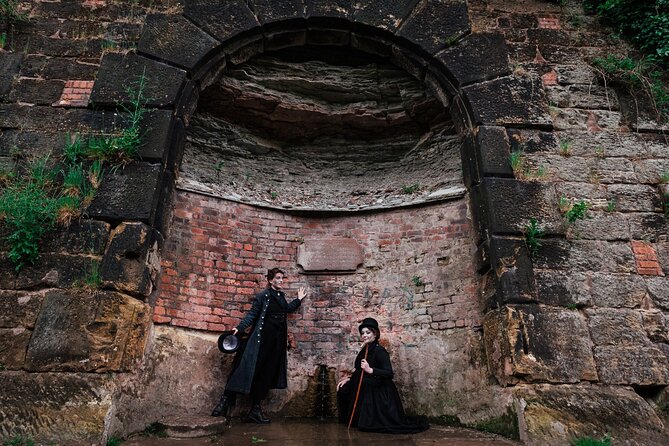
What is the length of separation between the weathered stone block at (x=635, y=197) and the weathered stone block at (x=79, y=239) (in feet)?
15.4

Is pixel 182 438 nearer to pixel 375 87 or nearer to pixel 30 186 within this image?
pixel 30 186

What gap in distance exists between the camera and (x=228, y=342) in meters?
4.81

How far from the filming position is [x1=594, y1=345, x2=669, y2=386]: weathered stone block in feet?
13.2

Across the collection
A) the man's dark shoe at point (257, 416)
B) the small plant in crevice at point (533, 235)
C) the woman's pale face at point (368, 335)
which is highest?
the small plant in crevice at point (533, 235)

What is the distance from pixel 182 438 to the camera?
3.97 meters

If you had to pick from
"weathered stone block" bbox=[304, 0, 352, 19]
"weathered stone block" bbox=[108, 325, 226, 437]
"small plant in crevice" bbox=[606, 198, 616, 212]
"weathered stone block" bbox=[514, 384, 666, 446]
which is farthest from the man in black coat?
"small plant in crevice" bbox=[606, 198, 616, 212]

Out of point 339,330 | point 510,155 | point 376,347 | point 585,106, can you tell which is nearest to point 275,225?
point 339,330

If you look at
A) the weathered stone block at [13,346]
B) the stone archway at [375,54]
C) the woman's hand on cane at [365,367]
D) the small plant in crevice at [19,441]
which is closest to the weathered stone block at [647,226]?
the stone archway at [375,54]

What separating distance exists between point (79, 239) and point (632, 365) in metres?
4.71

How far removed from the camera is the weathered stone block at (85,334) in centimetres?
370

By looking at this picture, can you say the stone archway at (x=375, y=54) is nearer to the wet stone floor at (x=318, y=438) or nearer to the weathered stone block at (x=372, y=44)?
the weathered stone block at (x=372, y=44)

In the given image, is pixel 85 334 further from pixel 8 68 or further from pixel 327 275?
pixel 8 68

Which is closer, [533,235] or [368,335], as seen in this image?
[533,235]

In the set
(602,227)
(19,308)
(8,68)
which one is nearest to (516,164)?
(602,227)
